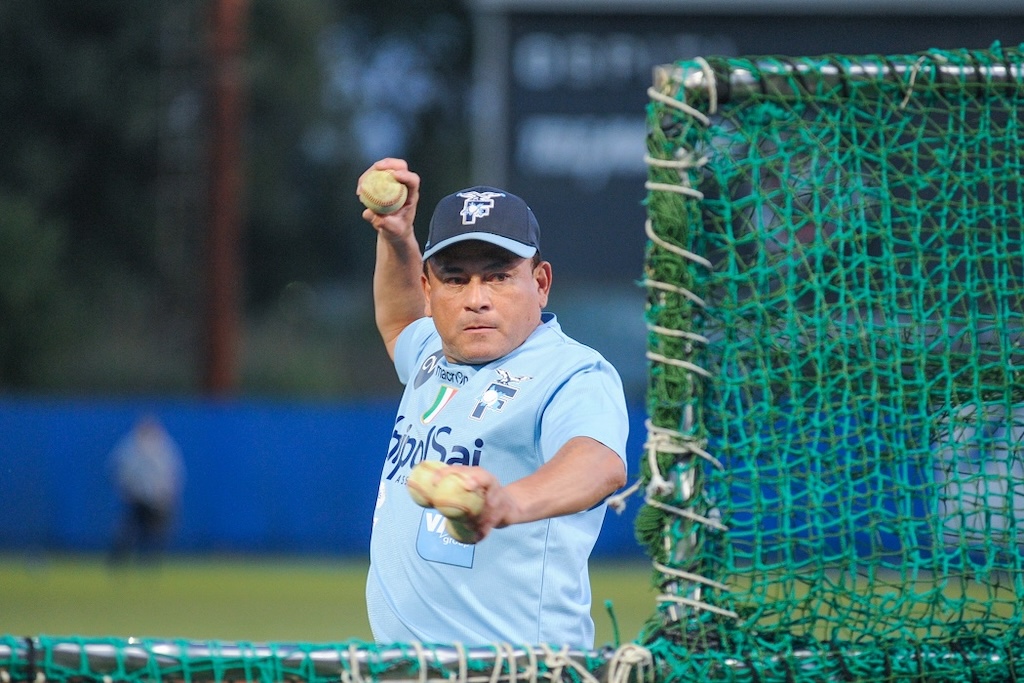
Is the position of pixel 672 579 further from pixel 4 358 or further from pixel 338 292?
pixel 338 292

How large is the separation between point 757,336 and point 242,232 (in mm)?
34560

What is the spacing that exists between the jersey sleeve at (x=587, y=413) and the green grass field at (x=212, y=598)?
204 inches

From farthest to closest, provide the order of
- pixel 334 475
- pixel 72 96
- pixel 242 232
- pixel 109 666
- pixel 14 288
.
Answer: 1. pixel 242 232
2. pixel 72 96
3. pixel 14 288
4. pixel 334 475
5. pixel 109 666

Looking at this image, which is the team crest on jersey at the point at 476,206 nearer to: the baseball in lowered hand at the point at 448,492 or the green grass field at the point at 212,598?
the baseball in lowered hand at the point at 448,492

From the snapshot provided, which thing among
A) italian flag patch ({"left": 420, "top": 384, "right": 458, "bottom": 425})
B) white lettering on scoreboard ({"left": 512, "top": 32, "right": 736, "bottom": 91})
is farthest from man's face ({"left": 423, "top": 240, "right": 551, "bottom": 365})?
white lettering on scoreboard ({"left": 512, "top": 32, "right": 736, "bottom": 91})

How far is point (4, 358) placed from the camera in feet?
94.9

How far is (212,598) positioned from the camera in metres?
14.7

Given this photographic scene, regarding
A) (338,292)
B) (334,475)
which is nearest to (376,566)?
(334,475)

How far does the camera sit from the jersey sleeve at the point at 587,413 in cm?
312

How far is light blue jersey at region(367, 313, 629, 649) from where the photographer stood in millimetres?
3270

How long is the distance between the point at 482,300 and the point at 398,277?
0.82 m

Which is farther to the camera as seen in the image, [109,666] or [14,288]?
[14,288]

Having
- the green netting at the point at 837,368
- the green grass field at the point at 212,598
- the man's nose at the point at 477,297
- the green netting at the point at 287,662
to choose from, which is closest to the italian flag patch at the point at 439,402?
the man's nose at the point at 477,297

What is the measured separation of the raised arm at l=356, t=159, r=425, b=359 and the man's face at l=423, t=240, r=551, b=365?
53 centimetres
